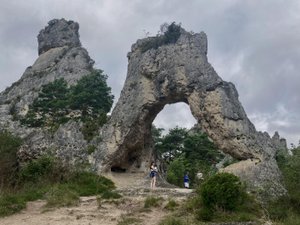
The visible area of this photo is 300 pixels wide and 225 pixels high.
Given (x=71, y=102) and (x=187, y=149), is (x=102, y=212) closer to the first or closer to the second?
(x=71, y=102)

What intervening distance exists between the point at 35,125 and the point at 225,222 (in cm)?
1964

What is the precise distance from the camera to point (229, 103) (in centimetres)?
2308

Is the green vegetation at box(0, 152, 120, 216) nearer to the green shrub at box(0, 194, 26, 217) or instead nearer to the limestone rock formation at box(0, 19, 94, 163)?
the green shrub at box(0, 194, 26, 217)

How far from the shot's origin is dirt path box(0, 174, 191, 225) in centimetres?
1460

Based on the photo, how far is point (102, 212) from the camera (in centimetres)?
1577

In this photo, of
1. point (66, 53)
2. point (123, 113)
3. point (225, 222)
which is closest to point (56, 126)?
point (123, 113)

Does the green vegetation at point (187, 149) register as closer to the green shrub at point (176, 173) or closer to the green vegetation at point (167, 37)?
the green shrub at point (176, 173)

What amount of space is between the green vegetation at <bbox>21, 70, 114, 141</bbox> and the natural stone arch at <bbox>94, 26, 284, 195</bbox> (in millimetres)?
5217

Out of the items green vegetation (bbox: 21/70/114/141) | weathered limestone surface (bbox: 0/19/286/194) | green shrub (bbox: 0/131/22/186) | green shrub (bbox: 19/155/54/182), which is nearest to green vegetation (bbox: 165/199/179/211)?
weathered limestone surface (bbox: 0/19/286/194)

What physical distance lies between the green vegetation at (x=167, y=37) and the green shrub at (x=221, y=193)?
12.1 meters

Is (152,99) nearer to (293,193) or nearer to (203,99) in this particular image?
(203,99)

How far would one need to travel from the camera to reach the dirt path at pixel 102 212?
47.9ft

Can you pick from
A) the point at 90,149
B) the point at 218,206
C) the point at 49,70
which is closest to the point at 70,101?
the point at 90,149

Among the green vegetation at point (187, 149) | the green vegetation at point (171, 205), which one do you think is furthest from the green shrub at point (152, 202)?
the green vegetation at point (187, 149)
